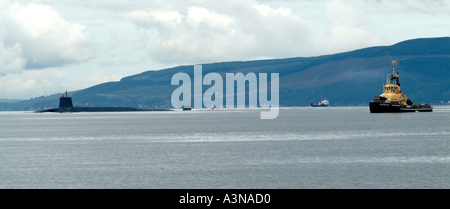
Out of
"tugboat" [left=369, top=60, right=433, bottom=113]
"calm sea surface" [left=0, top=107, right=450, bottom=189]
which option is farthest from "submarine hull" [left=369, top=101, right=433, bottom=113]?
"calm sea surface" [left=0, top=107, right=450, bottom=189]

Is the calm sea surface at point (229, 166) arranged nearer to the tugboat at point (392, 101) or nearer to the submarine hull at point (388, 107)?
the submarine hull at point (388, 107)

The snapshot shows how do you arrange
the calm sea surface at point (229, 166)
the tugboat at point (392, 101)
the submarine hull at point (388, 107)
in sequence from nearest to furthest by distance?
the calm sea surface at point (229, 166), the submarine hull at point (388, 107), the tugboat at point (392, 101)

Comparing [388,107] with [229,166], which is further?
[388,107]

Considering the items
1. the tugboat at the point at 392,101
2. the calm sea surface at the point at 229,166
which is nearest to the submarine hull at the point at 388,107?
the tugboat at the point at 392,101

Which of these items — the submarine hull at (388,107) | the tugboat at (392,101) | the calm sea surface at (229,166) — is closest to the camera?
the calm sea surface at (229,166)

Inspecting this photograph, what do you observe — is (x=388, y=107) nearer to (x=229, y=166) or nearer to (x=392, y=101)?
(x=392, y=101)

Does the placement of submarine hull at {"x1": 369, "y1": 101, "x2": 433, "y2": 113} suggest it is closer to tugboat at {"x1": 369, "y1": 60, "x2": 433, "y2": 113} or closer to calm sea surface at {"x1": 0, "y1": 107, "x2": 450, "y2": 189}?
tugboat at {"x1": 369, "y1": 60, "x2": 433, "y2": 113}

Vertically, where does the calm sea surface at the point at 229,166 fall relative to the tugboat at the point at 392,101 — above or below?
below

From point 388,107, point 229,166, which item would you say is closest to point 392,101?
point 388,107

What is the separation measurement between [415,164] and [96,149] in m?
34.7

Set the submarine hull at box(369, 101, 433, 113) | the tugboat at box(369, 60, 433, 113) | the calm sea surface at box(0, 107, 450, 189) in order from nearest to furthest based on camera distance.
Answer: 1. the calm sea surface at box(0, 107, 450, 189)
2. the submarine hull at box(369, 101, 433, 113)
3. the tugboat at box(369, 60, 433, 113)
